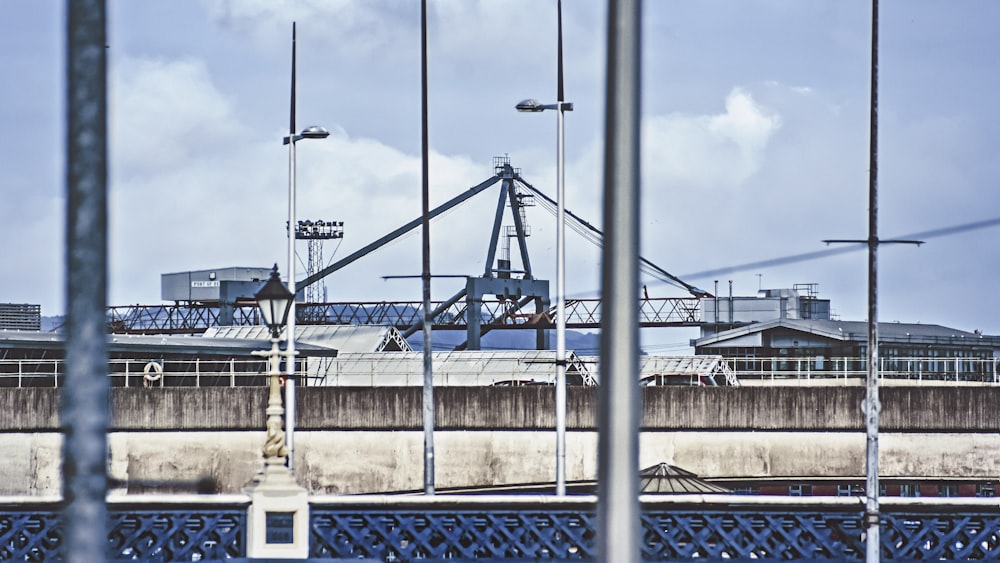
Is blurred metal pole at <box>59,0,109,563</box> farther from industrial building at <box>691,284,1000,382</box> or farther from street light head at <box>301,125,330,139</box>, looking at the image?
industrial building at <box>691,284,1000,382</box>

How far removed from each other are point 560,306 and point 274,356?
670 inches

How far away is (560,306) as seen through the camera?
3419cm

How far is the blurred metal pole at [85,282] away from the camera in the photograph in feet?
15.0

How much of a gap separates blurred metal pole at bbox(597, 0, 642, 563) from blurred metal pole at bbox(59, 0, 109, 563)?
6.47 feet

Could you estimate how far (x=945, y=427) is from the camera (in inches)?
1471

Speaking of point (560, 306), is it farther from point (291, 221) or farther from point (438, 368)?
point (438, 368)

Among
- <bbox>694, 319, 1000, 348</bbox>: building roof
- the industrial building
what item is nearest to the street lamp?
the industrial building

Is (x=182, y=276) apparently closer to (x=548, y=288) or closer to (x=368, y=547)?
(x=548, y=288)

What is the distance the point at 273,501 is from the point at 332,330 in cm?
6100

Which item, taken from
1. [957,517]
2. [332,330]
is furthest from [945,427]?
[332,330]

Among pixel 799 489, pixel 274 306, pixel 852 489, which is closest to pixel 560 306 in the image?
pixel 799 489

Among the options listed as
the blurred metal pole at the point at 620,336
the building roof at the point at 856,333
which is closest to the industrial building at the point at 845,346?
the building roof at the point at 856,333

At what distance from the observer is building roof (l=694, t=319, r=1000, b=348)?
72562 millimetres

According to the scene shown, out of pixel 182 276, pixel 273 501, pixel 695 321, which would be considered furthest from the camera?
pixel 695 321
